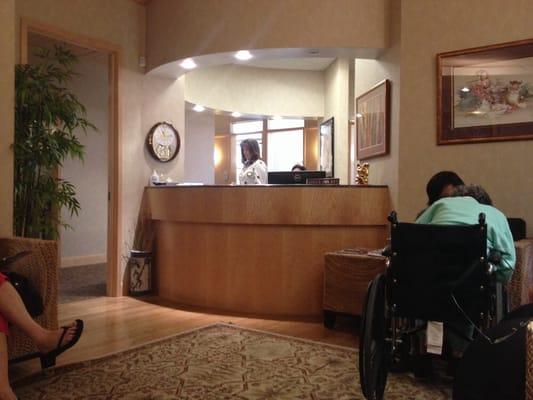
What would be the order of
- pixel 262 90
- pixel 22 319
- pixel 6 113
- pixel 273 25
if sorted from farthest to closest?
1. pixel 262 90
2. pixel 273 25
3. pixel 6 113
4. pixel 22 319

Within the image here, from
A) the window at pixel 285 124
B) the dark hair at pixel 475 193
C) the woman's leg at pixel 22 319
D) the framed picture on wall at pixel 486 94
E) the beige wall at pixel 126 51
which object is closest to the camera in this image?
the woman's leg at pixel 22 319

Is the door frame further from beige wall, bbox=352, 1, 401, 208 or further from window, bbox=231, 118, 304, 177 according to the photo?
window, bbox=231, 118, 304, 177

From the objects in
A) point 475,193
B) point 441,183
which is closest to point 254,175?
point 441,183

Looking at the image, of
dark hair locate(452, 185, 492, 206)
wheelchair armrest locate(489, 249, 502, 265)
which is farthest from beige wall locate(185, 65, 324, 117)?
wheelchair armrest locate(489, 249, 502, 265)

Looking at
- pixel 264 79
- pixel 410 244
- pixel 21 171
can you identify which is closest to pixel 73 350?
pixel 21 171

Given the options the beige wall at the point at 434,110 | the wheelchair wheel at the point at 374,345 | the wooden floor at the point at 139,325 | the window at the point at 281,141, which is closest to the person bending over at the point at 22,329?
the wooden floor at the point at 139,325

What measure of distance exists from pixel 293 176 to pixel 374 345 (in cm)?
255

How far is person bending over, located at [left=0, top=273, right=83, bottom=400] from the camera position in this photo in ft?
6.43

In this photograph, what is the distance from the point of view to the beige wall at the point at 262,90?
6527mm

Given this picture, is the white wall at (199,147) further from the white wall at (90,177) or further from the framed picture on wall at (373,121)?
the framed picture on wall at (373,121)

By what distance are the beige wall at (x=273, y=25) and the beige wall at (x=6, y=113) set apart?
1730 mm

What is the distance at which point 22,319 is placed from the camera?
214 centimetres

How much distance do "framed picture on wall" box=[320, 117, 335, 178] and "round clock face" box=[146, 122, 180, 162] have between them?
7.33ft

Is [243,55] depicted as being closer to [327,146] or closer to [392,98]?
[392,98]
